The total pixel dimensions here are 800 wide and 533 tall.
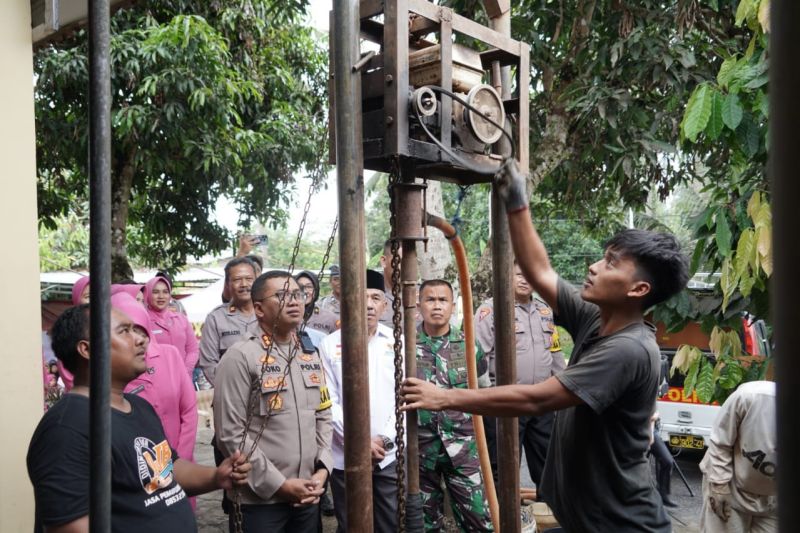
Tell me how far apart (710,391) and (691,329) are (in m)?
3.30

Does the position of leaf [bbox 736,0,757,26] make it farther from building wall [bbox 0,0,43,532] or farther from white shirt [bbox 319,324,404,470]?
building wall [bbox 0,0,43,532]

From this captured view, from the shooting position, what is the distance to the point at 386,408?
160 inches

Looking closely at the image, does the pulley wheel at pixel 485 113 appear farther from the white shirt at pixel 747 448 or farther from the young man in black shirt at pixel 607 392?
the white shirt at pixel 747 448

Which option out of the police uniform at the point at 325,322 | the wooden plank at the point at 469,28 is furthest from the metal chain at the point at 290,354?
the police uniform at the point at 325,322

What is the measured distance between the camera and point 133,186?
9.30 meters

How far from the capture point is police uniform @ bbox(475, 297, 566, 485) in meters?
4.90

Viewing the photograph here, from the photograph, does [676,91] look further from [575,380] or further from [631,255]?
[575,380]

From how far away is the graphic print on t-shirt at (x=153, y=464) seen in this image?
226cm

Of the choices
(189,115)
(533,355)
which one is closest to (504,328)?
(533,355)

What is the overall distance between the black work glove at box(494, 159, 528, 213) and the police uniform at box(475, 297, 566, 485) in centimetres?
257

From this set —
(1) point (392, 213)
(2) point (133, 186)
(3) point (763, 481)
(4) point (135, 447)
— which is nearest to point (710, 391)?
(3) point (763, 481)

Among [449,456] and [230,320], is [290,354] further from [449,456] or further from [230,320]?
[230,320]

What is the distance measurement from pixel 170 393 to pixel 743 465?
3.06m

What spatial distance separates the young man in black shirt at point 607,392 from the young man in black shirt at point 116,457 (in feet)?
3.40
